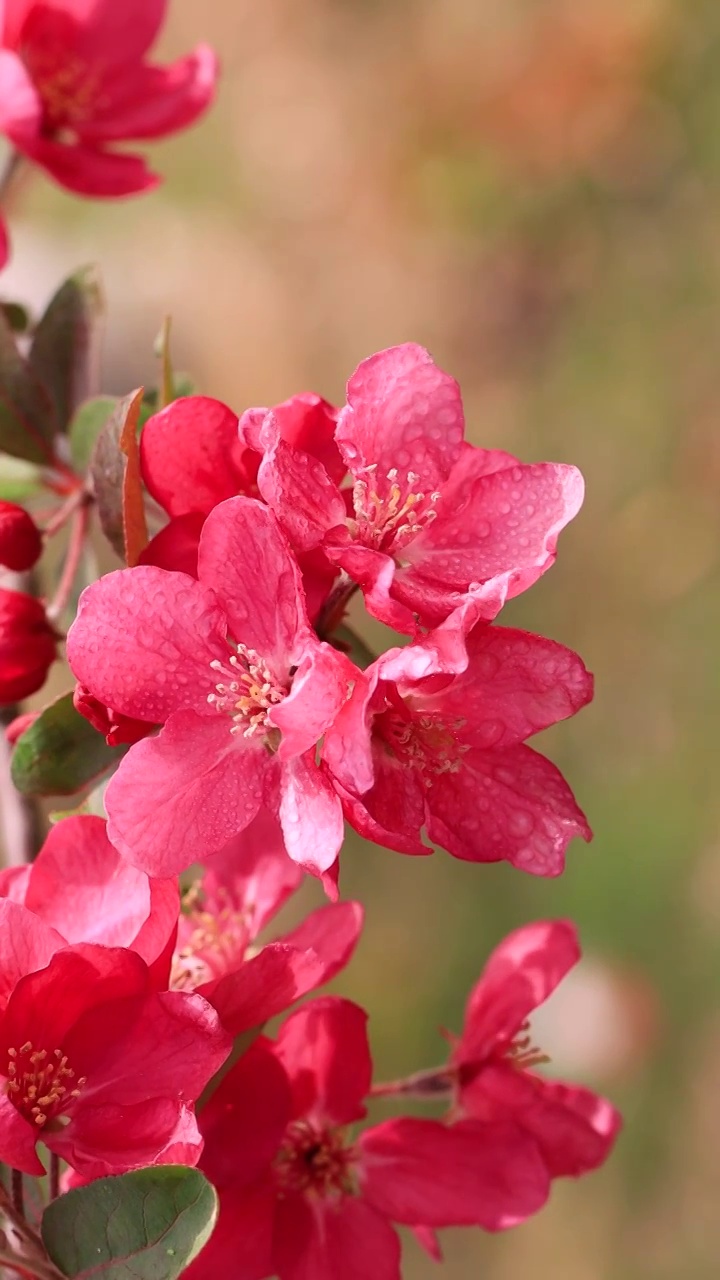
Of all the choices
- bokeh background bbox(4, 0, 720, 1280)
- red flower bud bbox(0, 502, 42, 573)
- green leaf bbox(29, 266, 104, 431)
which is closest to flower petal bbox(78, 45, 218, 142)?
green leaf bbox(29, 266, 104, 431)

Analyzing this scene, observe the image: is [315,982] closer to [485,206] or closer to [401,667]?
[401,667]

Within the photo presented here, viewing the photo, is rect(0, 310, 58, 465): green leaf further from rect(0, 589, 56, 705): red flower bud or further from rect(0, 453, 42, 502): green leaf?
rect(0, 589, 56, 705): red flower bud

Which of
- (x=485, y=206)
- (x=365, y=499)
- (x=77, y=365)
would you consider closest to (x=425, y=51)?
(x=485, y=206)

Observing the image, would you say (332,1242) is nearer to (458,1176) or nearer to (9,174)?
(458,1176)

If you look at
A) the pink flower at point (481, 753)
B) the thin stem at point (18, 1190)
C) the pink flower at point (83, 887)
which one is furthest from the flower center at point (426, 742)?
the thin stem at point (18, 1190)

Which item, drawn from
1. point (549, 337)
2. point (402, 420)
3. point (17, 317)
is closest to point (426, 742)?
point (402, 420)

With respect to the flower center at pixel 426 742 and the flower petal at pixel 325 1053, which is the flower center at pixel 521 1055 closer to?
the flower petal at pixel 325 1053
